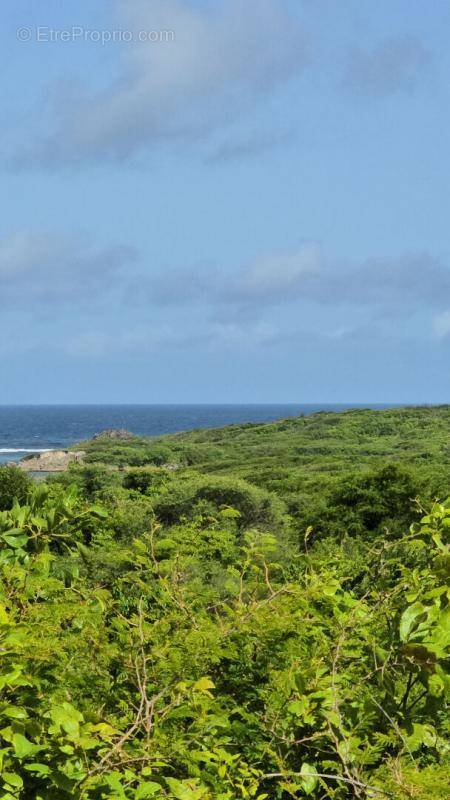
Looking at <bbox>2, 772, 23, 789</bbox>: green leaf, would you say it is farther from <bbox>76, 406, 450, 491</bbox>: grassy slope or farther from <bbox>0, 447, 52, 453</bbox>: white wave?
<bbox>0, 447, 52, 453</bbox>: white wave

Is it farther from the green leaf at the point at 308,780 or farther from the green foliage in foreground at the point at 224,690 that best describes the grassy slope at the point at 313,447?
the green leaf at the point at 308,780

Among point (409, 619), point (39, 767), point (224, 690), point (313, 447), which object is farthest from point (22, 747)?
point (313, 447)

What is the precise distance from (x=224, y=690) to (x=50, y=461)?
49755mm

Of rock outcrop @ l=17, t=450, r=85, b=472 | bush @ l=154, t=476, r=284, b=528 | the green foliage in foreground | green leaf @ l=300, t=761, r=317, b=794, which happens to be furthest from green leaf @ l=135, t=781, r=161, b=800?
rock outcrop @ l=17, t=450, r=85, b=472

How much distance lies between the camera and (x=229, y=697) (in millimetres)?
3156

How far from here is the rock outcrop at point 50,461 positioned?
4947cm

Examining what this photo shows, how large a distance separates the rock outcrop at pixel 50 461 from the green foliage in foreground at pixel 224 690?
4548 centimetres

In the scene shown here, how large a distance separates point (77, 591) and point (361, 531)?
37.1ft

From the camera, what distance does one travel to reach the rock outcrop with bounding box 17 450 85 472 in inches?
1948

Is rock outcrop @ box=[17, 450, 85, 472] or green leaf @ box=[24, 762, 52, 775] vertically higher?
green leaf @ box=[24, 762, 52, 775]

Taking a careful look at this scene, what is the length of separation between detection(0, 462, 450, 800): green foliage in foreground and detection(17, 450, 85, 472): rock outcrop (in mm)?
45479

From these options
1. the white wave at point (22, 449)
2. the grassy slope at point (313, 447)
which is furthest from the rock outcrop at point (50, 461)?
the white wave at point (22, 449)

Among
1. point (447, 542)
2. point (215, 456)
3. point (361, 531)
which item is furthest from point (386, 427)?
point (447, 542)

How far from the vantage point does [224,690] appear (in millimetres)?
3350
